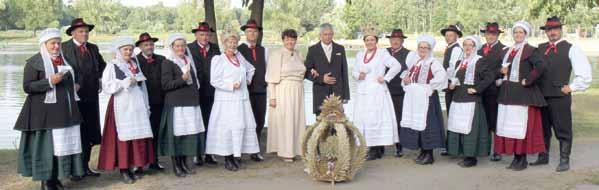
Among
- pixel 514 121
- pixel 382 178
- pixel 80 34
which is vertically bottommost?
pixel 382 178

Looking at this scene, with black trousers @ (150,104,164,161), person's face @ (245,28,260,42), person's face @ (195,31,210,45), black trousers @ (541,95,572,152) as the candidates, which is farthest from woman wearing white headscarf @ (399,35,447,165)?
black trousers @ (150,104,164,161)

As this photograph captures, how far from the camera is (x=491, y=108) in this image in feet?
24.6

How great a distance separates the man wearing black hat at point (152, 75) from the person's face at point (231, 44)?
0.64m

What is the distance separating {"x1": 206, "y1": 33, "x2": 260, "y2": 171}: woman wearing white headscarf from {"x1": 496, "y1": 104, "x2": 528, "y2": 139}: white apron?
2632 mm

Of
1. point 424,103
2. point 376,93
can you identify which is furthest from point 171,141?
point 424,103

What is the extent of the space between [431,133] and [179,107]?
2.65 meters

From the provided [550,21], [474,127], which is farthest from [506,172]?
[550,21]

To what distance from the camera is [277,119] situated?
24.1ft

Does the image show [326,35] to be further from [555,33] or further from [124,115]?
[124,115]

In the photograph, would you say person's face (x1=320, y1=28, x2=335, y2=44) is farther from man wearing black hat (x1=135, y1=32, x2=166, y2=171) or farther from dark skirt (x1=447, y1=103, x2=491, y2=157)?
man wearing black hat (x1=135, y1=32, x2=166, y2=171)

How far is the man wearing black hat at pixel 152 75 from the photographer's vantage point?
658 cm

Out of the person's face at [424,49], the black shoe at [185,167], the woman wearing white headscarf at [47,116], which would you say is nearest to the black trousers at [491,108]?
the person's face at [424,49]

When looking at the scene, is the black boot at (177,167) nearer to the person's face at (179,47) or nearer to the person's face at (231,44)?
the person's face at (179,47)

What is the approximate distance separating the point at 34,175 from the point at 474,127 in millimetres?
4236
